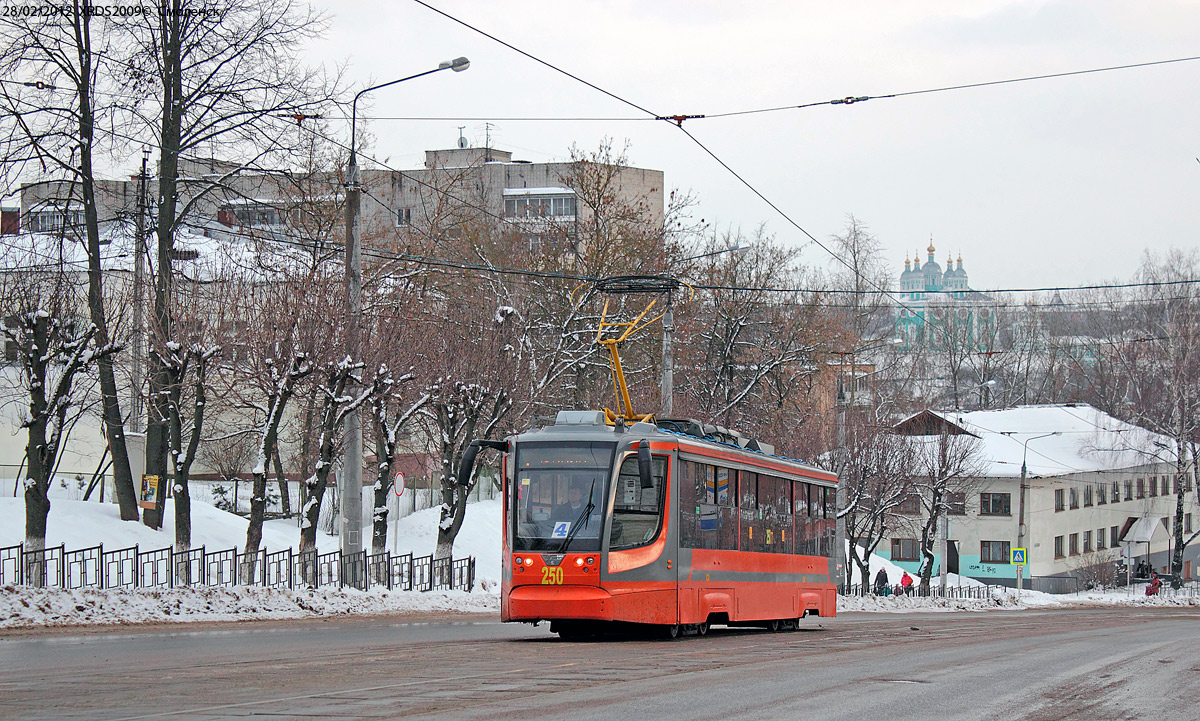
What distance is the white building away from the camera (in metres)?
65.4

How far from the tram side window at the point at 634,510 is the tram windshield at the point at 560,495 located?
0.20 metres

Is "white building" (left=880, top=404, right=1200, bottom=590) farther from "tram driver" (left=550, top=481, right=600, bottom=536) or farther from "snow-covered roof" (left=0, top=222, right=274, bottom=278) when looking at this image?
"tram driver" (left=550, top=481, right=600, bottom=536)

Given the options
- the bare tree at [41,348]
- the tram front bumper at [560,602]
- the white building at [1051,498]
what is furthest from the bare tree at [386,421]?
the white building at [1051,498]

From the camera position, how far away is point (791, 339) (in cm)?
5016

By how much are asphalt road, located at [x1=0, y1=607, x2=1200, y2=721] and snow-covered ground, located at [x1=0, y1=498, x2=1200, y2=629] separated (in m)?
1.37

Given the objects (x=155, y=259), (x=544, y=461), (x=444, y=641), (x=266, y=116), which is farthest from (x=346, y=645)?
(x=155, y=259)

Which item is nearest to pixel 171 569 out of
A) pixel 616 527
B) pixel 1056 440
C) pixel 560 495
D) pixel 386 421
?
pixel 386 421

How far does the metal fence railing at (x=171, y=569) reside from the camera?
22.8 meters

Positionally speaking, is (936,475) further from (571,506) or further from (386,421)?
(571,506)

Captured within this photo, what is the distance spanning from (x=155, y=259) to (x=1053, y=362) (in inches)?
3085

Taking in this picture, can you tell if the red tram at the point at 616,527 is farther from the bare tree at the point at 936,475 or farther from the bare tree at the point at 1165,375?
the bare tree at the point at 1165,375

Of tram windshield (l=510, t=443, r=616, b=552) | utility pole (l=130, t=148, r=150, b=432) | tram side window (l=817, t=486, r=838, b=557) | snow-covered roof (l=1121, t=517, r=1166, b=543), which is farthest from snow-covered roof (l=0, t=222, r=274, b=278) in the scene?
snow-covered roof (l=1121, t=517, r=1166, b=543)

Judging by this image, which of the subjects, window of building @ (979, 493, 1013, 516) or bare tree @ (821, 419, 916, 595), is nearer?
bare tree @ (821, 419, 916, 595)

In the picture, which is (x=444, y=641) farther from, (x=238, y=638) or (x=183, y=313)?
(x=183, y=313)
